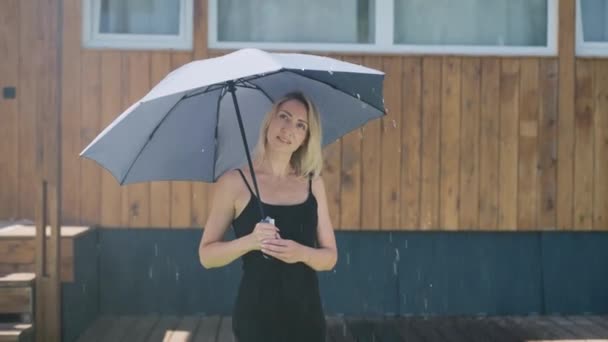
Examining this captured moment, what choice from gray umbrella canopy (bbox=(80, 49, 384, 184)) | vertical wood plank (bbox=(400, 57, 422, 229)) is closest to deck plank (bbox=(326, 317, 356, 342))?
vertical wood plank (bbox=(400, 57, 422, 229))

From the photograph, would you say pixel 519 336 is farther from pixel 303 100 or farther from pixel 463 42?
pixel 303 100

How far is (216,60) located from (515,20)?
406cm

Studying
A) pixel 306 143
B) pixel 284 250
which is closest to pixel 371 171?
pixel 306 143

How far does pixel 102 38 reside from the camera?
585 cm

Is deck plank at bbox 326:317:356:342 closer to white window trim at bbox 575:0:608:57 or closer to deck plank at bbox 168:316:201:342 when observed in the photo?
deck plank at bbox 168:316:201:342

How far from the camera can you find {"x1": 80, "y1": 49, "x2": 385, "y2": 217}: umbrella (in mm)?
2752

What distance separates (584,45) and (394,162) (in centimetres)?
177

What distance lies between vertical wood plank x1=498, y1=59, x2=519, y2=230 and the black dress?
3.55m

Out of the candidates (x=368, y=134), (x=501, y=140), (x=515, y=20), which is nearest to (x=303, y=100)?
(x=368, y=134)

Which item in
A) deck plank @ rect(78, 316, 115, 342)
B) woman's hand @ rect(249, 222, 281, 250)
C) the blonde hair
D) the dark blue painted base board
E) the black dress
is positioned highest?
the blonde hair

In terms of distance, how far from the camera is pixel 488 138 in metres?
5.91

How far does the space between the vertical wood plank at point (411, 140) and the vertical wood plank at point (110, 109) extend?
6.95 ft

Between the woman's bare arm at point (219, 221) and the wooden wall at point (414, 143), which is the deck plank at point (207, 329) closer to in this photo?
the wooden wall at point (414, 143)

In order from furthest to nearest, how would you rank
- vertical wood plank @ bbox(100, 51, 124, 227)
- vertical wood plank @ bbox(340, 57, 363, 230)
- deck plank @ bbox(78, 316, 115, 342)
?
vertical wood plank @ bbox(340, 57, 363, 230) → vertical wood plank @ bbox(100, 51, 124, 227) → deck plank @ bbox(78, 316, 115, 342)
